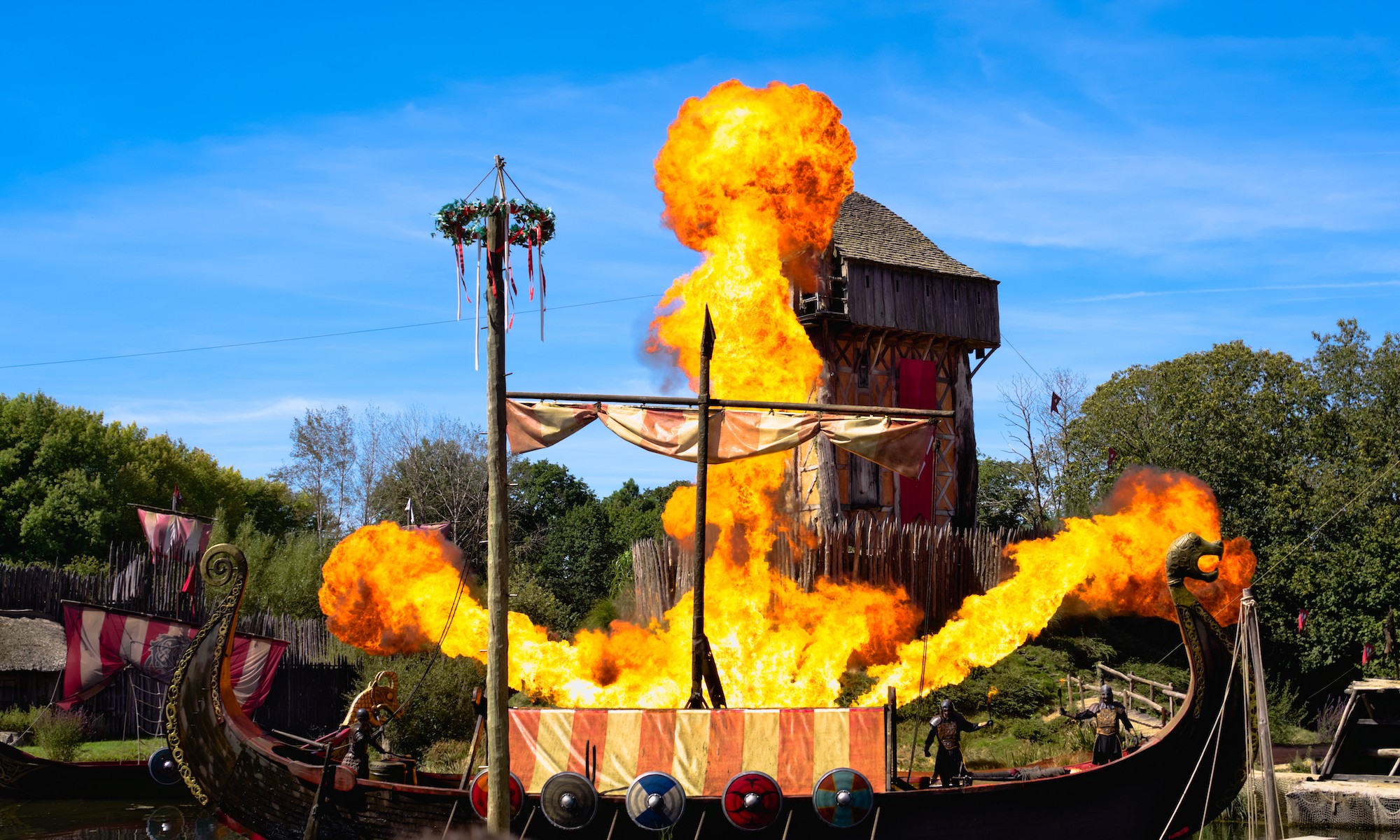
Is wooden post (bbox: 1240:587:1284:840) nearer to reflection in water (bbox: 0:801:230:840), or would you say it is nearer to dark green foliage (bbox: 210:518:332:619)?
reflection in water (bbox: 0:801:230:840)

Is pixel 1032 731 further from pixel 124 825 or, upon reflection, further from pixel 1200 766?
pixel 124 825

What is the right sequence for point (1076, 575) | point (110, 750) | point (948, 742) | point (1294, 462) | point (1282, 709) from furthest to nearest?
point (1294, 462) < point (1282, 709) < point (110, 750) < point (1076, 575) < point (948, 742)

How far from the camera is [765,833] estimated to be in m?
13.8

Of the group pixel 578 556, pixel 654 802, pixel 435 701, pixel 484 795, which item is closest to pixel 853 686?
pixel 435 701

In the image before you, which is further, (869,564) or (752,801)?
(869,564)

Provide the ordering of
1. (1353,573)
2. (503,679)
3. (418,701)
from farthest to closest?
(1353,573) → (418,701) → (503,679)

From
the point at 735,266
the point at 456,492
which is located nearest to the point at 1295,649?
the point at 735,266

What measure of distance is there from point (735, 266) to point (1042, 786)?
10936 millimetres

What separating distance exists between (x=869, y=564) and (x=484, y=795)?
18.6 meters

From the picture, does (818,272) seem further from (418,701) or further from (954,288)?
(418,701)

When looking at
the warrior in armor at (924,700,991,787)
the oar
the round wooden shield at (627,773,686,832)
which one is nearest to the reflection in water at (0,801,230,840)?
the oar

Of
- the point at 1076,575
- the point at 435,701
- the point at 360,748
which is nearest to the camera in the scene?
the point at 360,748

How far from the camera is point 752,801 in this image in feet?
44.4

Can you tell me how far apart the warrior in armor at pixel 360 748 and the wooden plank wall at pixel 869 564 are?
14.7 meters
